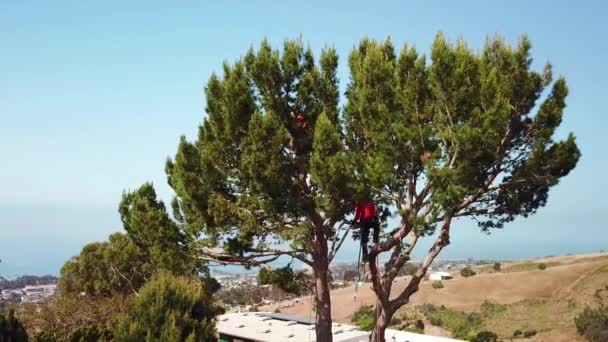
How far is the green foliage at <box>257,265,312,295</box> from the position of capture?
17438 millimetres

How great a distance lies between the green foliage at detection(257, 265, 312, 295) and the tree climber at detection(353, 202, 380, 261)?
11.0 ft

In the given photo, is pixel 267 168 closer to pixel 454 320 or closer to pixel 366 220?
pixel 366 220

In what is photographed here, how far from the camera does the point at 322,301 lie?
17.8 metres

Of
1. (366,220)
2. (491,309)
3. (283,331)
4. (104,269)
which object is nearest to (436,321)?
(491,309)

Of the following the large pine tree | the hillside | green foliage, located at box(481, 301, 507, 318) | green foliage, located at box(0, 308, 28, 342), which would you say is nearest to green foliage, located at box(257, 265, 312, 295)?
the large pine tree

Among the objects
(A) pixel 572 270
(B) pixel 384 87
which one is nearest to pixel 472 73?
(B) pixel 384 87

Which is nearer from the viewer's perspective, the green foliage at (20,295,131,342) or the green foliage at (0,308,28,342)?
the green foliage at (0,308,28,342)

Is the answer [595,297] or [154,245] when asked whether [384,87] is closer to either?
[154,245]

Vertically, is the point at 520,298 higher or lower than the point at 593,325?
higher

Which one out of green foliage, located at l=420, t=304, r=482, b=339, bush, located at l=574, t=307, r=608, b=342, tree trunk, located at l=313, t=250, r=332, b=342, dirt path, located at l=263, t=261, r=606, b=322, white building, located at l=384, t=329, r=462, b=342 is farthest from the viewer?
dirt path, located at l=263, t=261, r=606, b=322

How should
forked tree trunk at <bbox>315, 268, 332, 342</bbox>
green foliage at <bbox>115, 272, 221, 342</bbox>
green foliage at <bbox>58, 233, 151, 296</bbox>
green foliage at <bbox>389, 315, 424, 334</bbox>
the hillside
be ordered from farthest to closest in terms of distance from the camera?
the hillside → green foliage at <bbox>389, 315, 424, 334</bbox> → green foliage at <bbox>58, 233, 151, 296</bbox> → forked tree trunk at <bbox>315, 268, 332, 342</bbox> → green foliage at <bbox>115, 272, 221, 342</bbox>

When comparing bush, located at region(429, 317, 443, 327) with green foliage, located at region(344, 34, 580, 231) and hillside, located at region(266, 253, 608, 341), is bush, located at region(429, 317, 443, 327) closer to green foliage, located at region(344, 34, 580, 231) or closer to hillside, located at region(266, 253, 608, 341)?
hillside, located at region(266, 253, 608, 341)

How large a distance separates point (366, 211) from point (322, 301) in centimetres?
477

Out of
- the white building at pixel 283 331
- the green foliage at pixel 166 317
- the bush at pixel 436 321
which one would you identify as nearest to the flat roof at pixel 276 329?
the white building at pixel 283 331
